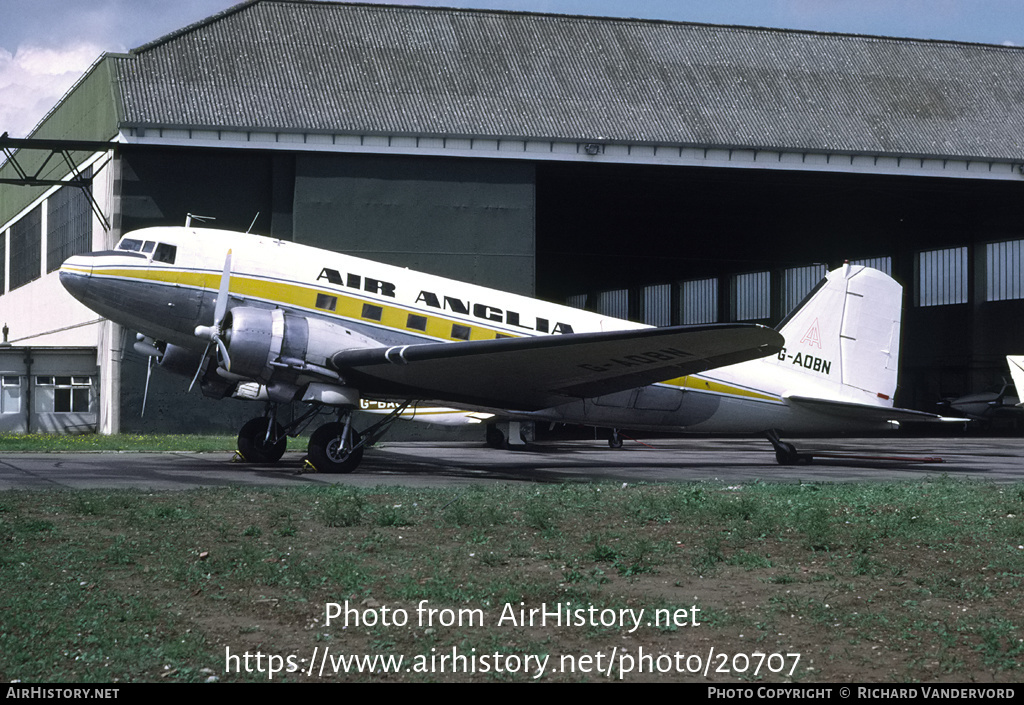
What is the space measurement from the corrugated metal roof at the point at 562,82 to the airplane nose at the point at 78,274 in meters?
16.4

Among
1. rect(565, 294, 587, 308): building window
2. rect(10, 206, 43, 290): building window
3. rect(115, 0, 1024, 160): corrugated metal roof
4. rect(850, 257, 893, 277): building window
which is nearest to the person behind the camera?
rect(115, 0, 1024, 160): corrugated metal roof

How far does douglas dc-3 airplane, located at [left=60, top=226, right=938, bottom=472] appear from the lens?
18766 mm

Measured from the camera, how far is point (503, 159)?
38062mm

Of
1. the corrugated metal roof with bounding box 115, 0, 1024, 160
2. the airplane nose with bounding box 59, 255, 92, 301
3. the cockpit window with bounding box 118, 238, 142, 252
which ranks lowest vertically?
the airplane nose with bounding box 59, 255, 92, 301

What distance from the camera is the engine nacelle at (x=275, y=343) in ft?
61.2

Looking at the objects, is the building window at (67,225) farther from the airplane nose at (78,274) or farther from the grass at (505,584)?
the grass at (505,584)

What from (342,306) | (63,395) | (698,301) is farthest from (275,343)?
(698,301)

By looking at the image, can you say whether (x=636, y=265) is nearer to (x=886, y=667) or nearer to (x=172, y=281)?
(x=172, y=281)

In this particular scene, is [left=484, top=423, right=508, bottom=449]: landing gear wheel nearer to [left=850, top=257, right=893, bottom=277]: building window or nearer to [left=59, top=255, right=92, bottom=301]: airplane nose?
[left=59, top=255, right=92, bottom=301]: airplane nose

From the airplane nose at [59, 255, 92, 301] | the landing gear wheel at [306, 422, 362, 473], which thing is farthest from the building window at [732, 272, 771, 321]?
the airplane nose at [59, 255, 92, 301]

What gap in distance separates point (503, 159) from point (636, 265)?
3300cm

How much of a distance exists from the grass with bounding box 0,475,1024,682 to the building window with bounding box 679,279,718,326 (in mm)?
58952

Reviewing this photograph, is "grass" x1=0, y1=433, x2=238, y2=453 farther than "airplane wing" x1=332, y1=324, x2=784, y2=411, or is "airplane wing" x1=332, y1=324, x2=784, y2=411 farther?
"grass" x1=0, y1=433, x2=238, y2=453
